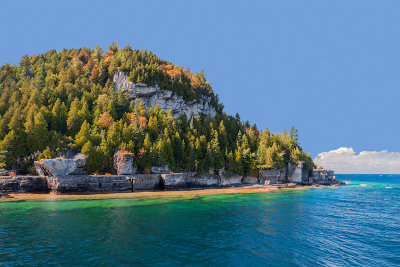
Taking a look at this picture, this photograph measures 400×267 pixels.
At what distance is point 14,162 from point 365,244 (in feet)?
219

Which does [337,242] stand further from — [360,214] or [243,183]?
[243,183]

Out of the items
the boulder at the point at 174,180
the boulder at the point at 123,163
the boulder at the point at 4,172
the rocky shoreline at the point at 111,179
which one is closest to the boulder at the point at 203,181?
the rocky shoreline at the point at 111,179

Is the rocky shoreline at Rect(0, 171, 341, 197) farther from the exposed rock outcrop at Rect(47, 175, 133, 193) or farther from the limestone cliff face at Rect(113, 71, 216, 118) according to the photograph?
the limestone cliff face at Rect(113, 71, 216, 118)

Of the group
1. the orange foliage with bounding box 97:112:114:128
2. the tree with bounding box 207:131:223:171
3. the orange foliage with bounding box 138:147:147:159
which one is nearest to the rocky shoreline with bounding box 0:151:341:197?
the tree with bounding box 207:131:223:171

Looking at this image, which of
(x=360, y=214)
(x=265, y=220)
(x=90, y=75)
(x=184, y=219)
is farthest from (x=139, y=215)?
(x=90, y=75)

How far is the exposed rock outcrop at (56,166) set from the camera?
4547 cm

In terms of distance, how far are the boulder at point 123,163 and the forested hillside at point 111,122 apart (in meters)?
2.21

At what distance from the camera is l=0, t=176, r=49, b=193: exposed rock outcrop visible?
42.1m

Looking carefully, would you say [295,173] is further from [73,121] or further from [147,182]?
[73,121]

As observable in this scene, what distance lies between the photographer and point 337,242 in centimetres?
1745

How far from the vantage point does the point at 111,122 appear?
207ft

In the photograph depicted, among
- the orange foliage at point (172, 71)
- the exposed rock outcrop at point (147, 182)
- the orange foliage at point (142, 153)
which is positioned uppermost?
the orange foliage at point (172, 71)

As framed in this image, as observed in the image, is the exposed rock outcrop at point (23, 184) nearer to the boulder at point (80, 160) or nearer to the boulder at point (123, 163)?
the boulder at point (80, 160)

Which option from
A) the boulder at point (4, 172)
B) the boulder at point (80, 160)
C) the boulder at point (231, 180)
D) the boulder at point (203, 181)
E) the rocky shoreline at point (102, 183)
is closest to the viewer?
the rocky shoreline at point (102, 183)
